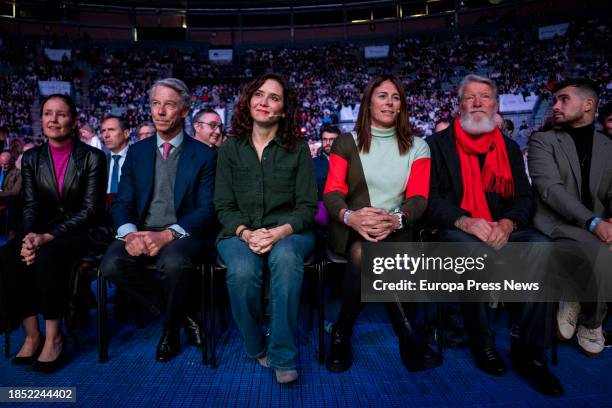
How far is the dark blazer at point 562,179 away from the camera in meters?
→ 2.14

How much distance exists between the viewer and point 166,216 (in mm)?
2219

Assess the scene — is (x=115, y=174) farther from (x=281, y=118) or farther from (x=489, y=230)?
(x=489, y=230)

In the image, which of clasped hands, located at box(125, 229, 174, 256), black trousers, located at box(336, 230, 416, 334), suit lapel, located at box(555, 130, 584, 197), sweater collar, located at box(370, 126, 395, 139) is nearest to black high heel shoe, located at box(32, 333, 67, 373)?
clasped hands, located at box(125, 229, 174, 256)

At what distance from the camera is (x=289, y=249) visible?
184cm

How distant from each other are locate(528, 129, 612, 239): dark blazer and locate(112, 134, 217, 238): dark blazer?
6.79 ft

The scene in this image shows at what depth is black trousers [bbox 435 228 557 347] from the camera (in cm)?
185

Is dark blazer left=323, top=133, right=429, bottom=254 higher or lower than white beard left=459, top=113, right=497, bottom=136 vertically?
lower

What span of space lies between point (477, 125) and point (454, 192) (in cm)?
44

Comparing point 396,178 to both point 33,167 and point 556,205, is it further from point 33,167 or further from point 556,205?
point 33,167

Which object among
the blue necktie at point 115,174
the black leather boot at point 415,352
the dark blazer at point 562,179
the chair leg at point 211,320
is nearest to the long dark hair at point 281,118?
the chair leg at point 211,320

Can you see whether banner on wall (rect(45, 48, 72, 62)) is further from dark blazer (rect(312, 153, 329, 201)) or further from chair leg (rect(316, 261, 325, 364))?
chair leg (rect(316, 261, 325, 364))

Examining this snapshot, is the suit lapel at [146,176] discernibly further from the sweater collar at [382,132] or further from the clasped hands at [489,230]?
the clasped hands at [489,230]

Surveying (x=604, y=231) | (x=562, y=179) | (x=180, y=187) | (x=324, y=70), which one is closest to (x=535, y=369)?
(x=604, y=231)

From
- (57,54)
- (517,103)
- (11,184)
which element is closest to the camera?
(11,184)
